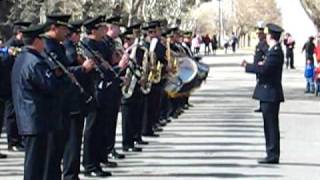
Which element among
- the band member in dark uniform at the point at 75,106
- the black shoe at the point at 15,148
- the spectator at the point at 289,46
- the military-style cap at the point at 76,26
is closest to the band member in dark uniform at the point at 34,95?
the band member in dark uniform at the point at 75,106

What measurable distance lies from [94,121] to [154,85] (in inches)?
202

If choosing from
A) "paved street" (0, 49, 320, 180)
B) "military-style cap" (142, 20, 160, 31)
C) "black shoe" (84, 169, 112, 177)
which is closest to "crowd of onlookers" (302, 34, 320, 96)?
"paved street" (0, 49, 320, 180)

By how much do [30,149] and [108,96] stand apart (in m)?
3.56

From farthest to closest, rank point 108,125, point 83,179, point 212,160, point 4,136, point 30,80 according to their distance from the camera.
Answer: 1. point 4,136
2. point 212,160
3. point 108,125
4. point 83,179
5. point 30,80

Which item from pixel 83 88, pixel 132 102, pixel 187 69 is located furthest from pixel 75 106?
pixel 187 69

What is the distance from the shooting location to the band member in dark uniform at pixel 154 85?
57.7 feet

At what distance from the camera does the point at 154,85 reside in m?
18.0

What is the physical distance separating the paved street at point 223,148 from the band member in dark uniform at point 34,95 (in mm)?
3052

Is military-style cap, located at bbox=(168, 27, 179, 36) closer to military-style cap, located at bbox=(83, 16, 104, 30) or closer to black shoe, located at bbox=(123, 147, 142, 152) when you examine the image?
black shoe, located at bbox=(123, 147, 142, 152)

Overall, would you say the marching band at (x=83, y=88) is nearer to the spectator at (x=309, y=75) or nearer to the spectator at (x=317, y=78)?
the spectator at (x=317, y=78)

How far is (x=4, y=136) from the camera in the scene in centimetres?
1825

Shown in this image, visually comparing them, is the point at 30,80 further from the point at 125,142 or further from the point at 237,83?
the point at 237,83

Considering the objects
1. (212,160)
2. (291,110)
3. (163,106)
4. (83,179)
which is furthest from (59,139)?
(291,110)

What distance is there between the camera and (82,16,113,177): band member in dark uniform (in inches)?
499
